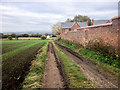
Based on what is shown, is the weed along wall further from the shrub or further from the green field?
the green field

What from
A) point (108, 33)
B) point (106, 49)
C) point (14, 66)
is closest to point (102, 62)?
point (106, 49)

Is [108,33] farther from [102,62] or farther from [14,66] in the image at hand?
[14,66]

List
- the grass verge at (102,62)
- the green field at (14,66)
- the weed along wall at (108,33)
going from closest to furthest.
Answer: the green field at (14,66)
the grass verge at (102,62)
the weed along wall at (108,33)

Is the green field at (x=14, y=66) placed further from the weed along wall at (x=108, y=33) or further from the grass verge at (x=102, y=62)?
the weed along wall at (x=108, y=33)

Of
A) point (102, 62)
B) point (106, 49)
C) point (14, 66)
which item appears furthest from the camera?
point (106, 49)

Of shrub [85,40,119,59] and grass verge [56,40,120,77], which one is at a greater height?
shrub [85,40,119,59]

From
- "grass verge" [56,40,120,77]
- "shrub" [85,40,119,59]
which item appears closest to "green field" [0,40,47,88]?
"grass verge" [56,40,120,77]

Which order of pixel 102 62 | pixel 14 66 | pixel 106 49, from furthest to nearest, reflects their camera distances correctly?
pixel 106 49 → pixel 102 62 → pixel 14 66

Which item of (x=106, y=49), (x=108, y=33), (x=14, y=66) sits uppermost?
(x=108, y=33)

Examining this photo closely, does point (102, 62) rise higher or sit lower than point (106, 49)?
lower

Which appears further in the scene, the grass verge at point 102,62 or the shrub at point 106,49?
the shrub at point 106,49

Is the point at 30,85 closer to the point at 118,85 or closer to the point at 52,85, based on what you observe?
the point at 52,85

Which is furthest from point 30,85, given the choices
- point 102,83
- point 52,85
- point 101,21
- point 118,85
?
point 101,21

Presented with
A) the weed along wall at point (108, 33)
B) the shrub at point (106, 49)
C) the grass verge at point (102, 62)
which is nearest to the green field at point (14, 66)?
the grass verge at point (102, 62)
